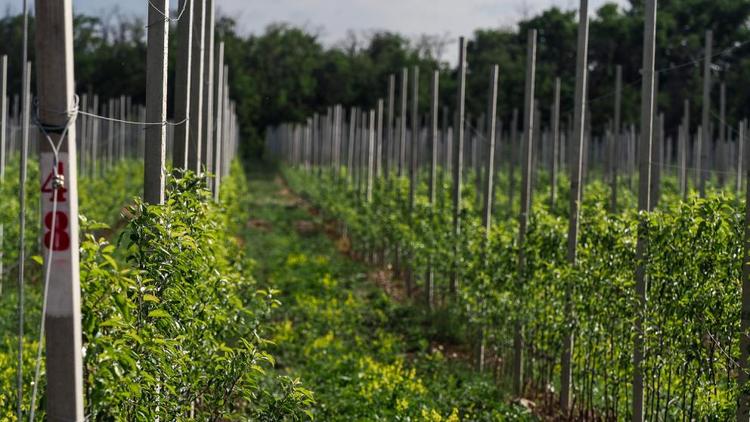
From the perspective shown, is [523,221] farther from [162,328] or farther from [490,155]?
[162,328]

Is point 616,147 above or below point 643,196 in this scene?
above

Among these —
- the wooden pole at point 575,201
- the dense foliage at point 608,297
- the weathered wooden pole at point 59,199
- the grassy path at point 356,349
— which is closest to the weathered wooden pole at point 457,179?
the dense foliage at point 608,297

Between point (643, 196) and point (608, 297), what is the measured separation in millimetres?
891

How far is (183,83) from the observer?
776 centimetres

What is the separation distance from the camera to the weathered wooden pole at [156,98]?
6.00 m

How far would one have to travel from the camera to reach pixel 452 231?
13.2m

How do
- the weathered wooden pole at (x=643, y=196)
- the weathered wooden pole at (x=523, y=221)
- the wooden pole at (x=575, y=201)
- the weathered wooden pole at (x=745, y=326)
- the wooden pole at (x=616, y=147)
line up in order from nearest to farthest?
the weathered wooden pole at (x=745, y=326), the weathered wooden pole at (x=643, y=196), the wooden pole at (x=575, y=201), the weathered wooden pole at (x=523, y=221), the wooden pole at (x=616, y=147)

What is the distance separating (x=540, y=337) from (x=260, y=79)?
58.3 metres

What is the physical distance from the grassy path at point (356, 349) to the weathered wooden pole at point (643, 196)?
4.44 ft

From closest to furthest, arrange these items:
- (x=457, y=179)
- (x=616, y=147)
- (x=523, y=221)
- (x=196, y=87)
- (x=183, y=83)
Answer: (x=183, y=83) < (x=196, y=87) < (x=523, y=221) < (x=457, y=179) < (x=616, y=147)

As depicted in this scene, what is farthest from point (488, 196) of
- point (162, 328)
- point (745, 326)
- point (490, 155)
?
point (162, 328)

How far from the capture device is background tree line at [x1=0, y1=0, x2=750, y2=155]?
46844 millimetres

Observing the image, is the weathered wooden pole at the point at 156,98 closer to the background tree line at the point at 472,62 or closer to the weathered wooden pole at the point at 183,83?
the weathered wooden pole at the point at 183,83

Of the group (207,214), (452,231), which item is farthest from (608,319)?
(452,231)
